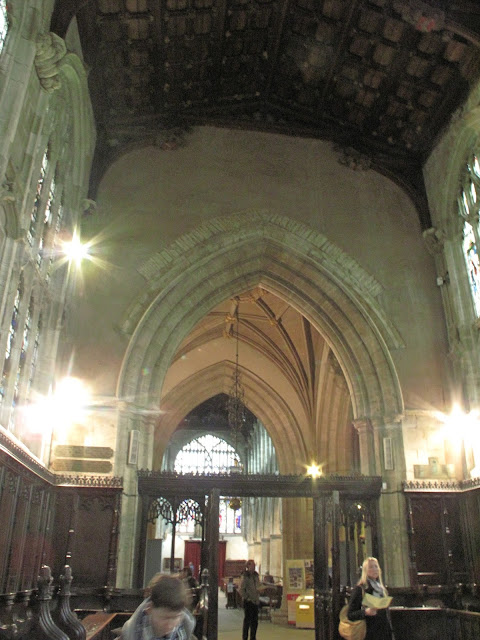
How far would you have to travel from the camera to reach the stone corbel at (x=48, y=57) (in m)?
8.09

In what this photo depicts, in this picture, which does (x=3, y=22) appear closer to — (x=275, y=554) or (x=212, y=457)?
(x=275, y=554)

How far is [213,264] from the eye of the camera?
12922 mm

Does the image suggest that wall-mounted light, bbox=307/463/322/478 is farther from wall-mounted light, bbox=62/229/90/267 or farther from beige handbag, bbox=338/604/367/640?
beige handbag, bbox=338/604/367/640

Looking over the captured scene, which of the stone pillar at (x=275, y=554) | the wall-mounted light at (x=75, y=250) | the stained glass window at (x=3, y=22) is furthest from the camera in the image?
the stone pillar at (x=275, y=554)

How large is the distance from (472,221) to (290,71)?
5.35 m

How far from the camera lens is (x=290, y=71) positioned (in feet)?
45.0

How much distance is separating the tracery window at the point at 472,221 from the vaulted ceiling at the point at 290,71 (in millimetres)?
1358

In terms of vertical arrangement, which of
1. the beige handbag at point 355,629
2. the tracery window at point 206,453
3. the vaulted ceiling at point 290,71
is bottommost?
the beige handbag at point 355,629

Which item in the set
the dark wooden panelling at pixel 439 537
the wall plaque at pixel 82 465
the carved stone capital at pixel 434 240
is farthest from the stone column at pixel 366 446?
the wall plaque at pixel 82 465

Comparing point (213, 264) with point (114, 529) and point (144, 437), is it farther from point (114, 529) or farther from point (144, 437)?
point (114, 529)

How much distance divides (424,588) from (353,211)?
7906 millimetres

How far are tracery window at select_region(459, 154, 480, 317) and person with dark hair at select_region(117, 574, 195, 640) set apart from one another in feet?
33.8

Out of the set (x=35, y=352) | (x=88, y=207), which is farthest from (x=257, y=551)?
(x=35, y=352)

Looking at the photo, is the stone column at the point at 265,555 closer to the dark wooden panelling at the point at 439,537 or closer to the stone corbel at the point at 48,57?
the dark wooden panelling at the point at 439,537
